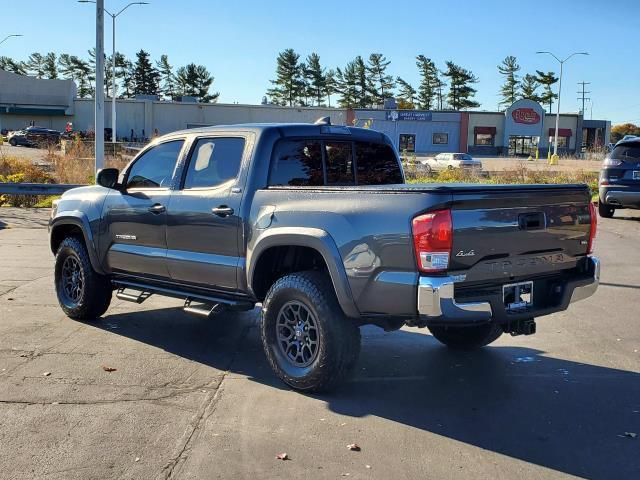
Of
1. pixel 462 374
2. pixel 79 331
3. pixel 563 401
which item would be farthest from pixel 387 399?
pixel 79 331

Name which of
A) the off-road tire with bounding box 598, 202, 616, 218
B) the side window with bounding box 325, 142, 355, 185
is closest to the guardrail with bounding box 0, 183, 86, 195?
the side window with bounding box 325, 142, 355, 185

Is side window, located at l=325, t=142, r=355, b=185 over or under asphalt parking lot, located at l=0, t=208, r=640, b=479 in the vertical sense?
over

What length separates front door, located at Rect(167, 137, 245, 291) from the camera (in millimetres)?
5434

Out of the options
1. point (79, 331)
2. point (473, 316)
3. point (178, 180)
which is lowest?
point (79, 331)

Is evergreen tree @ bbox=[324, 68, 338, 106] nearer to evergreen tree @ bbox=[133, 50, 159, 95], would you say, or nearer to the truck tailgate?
evergreen tree @ bbox=[133, 50, 159, 95]

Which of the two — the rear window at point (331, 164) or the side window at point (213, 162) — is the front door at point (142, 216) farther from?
the rear window at point (331, 164)

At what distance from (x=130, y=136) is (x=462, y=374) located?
236ft

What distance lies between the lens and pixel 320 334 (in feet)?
15.7

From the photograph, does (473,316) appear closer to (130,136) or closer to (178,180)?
(178,180)

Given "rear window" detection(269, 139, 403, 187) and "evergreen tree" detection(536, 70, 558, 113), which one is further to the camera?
"evergreen tree" detection(536, 70, 558, 113)

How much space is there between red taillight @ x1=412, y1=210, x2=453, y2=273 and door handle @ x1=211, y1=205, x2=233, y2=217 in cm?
176

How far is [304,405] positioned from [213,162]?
2.25m

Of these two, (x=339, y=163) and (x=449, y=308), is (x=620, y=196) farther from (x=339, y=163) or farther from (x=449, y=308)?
(x=449, y=308)

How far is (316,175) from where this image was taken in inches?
227
